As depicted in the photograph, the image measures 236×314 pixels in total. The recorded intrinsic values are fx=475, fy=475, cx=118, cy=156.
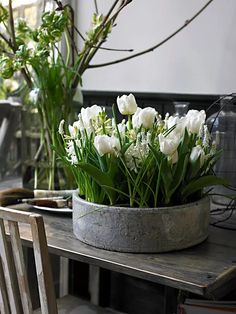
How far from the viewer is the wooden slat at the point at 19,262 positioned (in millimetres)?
1177

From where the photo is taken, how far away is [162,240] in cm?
116

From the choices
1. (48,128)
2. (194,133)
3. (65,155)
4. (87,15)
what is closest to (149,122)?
(194,133)

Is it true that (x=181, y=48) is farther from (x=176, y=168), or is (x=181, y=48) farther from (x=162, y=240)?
(x=162, y=240)

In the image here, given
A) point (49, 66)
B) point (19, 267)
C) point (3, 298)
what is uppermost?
point (49, 66)

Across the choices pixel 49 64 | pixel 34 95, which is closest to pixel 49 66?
pixel 49 64

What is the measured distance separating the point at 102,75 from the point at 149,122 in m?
1.00

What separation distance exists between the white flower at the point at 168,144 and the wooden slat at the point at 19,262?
0.41 meters

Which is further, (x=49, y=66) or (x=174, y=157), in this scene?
(x=49, y=66)

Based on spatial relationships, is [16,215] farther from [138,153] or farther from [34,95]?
[34,95]

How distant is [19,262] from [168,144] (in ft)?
1.57

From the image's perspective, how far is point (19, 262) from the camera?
1.20 metres

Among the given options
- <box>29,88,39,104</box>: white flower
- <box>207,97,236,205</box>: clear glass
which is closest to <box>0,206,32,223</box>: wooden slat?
<box>29,88,39,104</box>: white flower

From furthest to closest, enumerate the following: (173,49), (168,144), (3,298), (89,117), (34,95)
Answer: (173,49) < (34,95) < (3,298) < (89,117) < (168,144)

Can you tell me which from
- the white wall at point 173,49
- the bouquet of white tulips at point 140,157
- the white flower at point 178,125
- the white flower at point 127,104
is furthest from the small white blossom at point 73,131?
the white wall at point 173,49
